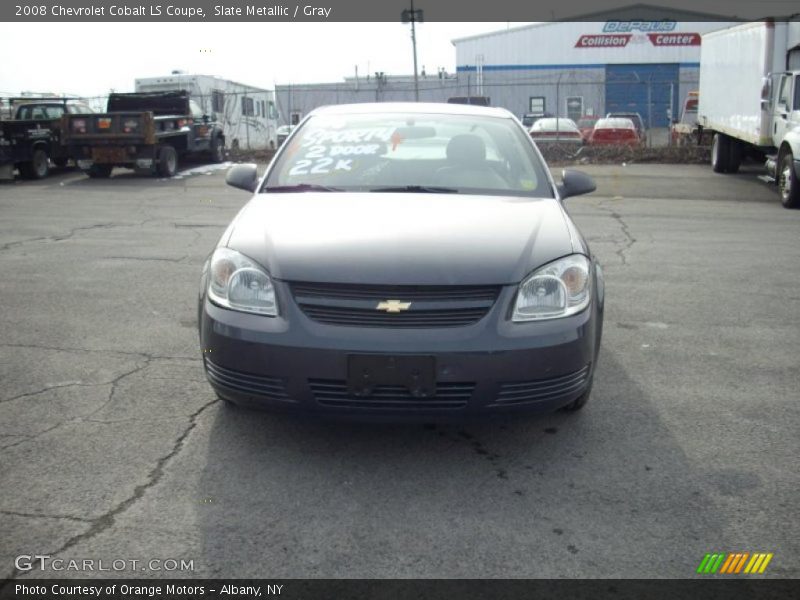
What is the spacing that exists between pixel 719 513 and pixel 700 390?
62.0 inches

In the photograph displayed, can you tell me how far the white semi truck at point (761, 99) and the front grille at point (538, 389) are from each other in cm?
1117

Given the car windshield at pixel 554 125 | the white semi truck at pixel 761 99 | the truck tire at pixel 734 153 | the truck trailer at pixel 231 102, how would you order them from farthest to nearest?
1. the truck trailer at pixel 231 102
2. the car windshield at pixel 554 125
3. the truck tire at pixel 734 153
4. the white semi truck at pixel 761 99

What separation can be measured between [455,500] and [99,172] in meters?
18.4

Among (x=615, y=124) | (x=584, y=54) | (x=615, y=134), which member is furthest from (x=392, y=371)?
(x=584, y=54)

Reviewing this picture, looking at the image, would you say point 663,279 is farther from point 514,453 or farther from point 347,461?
point 347,461

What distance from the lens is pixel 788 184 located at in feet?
44.2

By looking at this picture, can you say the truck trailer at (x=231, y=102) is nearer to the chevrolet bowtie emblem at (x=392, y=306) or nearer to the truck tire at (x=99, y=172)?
the truck tire at (x=99, y=172)

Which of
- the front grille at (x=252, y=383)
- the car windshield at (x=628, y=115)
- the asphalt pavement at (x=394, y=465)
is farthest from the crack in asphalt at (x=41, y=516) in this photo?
the car windshield at (x=628, y=115)

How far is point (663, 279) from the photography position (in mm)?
7855

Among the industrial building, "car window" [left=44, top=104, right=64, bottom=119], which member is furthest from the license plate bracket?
the industrial building

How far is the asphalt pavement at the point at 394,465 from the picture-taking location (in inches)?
118

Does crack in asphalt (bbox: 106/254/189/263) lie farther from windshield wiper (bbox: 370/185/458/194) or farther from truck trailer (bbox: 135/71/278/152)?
truck trailer (bbox: 135/71/278/152)

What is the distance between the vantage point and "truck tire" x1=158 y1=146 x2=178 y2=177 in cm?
1928
